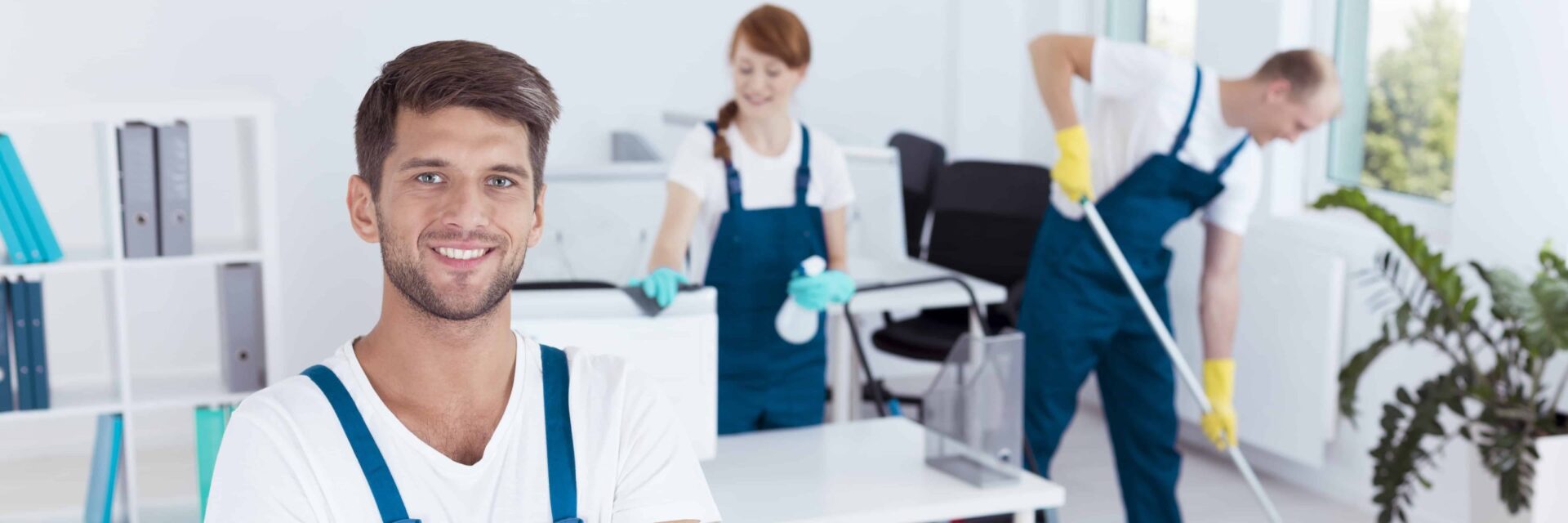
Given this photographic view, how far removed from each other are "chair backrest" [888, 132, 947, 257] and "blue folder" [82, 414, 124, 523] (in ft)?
7.52

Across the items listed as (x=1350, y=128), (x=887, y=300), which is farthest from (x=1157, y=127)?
(x=1350, y=128)

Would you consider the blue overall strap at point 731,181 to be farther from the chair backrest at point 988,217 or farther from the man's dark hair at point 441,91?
the chair backrest at point 988,217

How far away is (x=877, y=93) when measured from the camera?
4.94m

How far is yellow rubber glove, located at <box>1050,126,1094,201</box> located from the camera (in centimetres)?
304

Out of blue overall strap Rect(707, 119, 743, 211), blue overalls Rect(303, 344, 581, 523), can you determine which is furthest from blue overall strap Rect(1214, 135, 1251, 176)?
blue overalls Rect(303, 344, 581, 523)

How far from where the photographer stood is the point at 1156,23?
4500 mm

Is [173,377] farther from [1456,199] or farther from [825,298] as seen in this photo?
[1456,199]

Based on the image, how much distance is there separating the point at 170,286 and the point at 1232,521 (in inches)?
116

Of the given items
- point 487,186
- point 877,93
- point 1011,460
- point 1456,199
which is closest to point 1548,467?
point 1456,199

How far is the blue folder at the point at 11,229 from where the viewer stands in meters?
2.31

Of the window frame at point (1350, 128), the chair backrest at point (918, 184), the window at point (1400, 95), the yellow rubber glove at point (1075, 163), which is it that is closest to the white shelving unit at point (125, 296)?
the yellow rubber glove at point (1075, 163)

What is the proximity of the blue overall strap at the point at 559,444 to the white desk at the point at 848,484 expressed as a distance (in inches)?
20.1

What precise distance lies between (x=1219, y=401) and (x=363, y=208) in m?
2.25

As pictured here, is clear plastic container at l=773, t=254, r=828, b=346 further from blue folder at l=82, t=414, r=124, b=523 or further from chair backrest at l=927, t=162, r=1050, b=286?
chair backrest at l=927, t=162, r=1050, b=286
